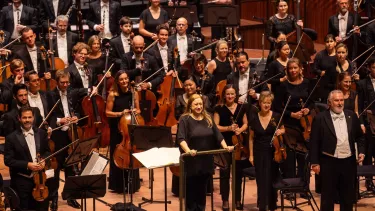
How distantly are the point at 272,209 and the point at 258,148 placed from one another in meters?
0.74

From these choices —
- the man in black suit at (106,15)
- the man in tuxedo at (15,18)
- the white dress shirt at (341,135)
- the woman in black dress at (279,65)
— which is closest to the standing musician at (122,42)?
the man in black suit at (106,15)

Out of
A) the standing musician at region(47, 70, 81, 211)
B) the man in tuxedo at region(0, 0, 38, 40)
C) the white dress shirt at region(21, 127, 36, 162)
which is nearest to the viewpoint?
the white dress shirt at region(21, 127, 36, 162)

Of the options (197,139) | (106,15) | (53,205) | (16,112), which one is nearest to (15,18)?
(106,15)

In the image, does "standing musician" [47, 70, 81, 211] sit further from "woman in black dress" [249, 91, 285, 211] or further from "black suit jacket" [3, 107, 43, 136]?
"woman in black dress" [249, 91, 285, 211]

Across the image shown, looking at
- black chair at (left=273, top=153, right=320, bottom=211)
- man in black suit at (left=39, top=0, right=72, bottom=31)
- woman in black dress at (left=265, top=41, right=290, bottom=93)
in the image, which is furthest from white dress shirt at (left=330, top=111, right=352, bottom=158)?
man in black suit at (left=39, top=0, right=72, bottom=31)

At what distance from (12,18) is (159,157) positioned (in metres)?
4.24

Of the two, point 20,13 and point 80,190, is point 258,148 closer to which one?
point 80,190

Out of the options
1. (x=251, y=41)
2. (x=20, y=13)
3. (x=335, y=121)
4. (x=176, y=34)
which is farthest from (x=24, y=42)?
(x=251, y=41)

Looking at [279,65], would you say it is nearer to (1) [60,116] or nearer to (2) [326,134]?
(2) [326,134]

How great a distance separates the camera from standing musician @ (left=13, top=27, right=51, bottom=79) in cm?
995

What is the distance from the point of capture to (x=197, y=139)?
320 inches

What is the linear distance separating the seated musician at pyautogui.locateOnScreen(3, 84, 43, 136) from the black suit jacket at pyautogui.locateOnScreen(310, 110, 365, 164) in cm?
269

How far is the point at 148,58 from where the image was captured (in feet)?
33.0

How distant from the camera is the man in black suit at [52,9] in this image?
11.3m
